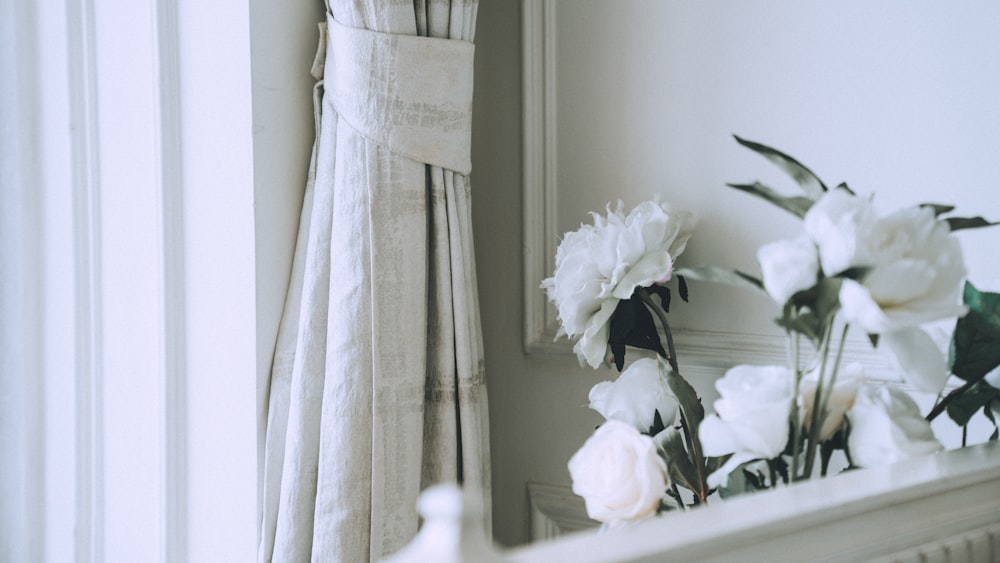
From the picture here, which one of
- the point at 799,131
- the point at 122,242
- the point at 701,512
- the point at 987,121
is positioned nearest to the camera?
the point at 701,512

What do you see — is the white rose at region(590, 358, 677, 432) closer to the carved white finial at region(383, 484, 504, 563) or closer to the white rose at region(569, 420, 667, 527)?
the white rose at region(569, 420, 667, 527)

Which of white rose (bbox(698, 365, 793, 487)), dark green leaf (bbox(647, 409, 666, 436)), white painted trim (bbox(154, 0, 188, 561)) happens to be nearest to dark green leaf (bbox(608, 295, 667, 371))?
dark green leaf (bbox(647, 409, 666, 436))

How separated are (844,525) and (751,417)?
10cm

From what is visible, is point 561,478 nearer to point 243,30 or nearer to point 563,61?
point 563,61

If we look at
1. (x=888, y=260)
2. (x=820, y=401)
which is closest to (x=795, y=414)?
(x=820, y=401)

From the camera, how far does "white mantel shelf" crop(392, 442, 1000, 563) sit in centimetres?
44

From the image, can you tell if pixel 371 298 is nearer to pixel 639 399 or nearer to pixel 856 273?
pixel 639 399

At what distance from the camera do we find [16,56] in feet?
4.06

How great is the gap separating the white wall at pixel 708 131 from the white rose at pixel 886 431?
185mm

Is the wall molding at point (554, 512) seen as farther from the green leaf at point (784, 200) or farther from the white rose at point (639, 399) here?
the green leaf at point (784, 200)

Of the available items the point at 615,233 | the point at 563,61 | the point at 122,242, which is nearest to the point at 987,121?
the point at 615,233

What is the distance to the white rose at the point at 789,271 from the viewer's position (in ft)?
2.07

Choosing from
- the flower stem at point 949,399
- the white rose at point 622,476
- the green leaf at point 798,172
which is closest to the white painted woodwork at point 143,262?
the white rose at point 622,476

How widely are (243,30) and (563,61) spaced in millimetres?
444
